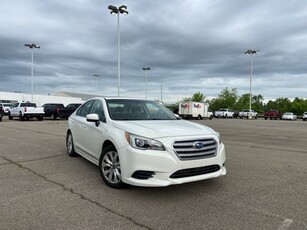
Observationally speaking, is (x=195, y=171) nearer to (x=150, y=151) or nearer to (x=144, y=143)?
(x=150, y=151)

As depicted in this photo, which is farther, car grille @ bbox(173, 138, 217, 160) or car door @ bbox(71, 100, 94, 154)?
car door @ bbox(71, 100, 94, 154)

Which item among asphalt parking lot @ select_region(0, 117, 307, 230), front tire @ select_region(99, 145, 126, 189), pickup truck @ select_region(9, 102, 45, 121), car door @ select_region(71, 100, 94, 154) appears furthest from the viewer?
pickup truck @ select_region(9, 102, 45, 121)

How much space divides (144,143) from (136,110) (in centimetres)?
177

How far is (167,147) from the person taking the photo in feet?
13.9

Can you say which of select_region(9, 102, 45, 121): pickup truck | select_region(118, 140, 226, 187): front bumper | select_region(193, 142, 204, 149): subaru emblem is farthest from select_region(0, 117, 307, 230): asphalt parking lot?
select_region(9, 102, 45, 121): pickup truck

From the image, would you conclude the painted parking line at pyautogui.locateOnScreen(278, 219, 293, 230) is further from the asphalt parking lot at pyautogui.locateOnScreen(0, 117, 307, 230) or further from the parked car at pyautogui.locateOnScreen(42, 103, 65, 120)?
the parked car at pyautogui.locateOnScreen(42, 103, 65, 120)

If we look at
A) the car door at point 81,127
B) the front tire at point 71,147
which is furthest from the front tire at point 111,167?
the front tire at point 71,147

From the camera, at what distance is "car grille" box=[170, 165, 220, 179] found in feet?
13.9

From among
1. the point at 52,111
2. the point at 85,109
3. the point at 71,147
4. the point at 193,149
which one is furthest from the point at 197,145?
the point at 52,111

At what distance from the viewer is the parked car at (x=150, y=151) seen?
4.21 m

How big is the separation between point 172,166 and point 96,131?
6.76ft

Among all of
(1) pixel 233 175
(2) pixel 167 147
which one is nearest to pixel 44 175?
(2) pixel 167 147

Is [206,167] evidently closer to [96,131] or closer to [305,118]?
[96,131]

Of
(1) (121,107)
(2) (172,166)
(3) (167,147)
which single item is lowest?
(2) (172,166)
